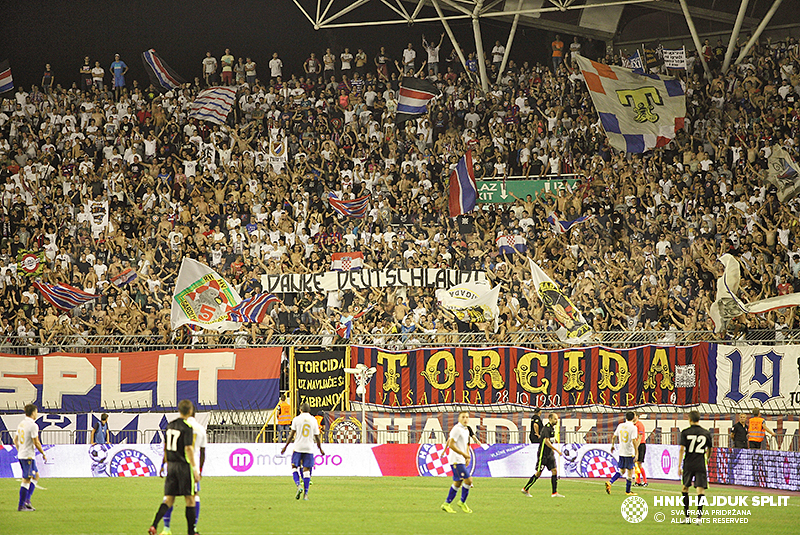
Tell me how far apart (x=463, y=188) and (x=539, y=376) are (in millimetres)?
6594

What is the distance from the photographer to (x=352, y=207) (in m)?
30.0

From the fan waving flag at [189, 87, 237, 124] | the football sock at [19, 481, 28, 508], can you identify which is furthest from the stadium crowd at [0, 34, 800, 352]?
the football sock at [19, 481, 28, 508]

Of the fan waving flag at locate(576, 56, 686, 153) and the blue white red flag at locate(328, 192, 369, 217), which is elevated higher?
the fan waving flag at locate(576, 56, 686, 153)

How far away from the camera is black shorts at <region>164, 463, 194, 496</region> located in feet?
41.2

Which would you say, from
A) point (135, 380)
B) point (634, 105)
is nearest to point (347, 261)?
point (135, 380)

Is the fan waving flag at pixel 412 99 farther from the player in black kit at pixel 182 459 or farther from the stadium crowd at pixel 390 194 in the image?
the player in black kit at pixel 182 459

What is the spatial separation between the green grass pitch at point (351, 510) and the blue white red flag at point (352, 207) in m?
8.87

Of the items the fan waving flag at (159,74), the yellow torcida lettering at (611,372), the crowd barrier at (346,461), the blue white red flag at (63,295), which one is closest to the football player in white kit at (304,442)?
the crowd barrier at (346,461)

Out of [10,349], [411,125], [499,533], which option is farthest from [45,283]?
[499,533]

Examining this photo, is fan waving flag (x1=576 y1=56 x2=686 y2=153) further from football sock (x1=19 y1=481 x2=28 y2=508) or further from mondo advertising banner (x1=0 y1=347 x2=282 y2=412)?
football sock (x1=19 y1=481 x2=28 y2=508)

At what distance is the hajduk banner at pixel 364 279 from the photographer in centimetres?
2708

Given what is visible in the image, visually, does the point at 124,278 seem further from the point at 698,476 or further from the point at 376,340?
the point at 698,476

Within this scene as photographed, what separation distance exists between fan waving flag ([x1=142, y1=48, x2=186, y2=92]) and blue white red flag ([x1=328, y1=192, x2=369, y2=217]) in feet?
34.3

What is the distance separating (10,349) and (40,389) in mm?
1683
